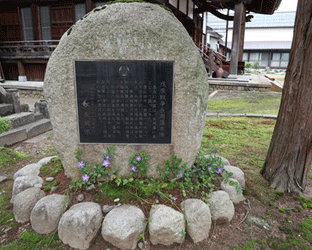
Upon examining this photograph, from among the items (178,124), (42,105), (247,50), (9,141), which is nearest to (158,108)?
(178,124)

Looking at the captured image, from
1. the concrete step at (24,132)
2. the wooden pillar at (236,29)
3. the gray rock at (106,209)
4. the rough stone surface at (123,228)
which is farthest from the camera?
the wooden pillar at (236,29)

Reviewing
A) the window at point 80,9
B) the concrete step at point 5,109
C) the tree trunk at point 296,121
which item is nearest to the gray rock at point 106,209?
the tree trunk at point 296,121

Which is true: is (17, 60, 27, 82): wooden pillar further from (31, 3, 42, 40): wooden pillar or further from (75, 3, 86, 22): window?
(75, 3, 86, 22): window

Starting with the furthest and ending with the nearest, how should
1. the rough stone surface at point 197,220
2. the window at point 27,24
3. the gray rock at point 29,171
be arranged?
the window at point 27,24 → the gray rock at point 29,171 → the rough stone surface at point 197,220

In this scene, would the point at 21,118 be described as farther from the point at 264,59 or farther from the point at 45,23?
the point at 264,59

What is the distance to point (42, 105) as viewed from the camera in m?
6.67

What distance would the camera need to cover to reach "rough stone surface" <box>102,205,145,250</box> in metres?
2.30

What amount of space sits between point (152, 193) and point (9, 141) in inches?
159

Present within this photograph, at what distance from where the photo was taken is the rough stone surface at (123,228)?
2.30 m

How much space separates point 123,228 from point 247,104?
7.76m

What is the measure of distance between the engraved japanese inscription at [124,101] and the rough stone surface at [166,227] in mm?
888

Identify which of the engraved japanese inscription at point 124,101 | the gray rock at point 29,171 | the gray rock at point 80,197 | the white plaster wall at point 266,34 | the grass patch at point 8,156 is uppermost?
the white plaster wall at point 266,34

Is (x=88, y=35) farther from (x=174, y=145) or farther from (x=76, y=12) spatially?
(x=76, y=12)

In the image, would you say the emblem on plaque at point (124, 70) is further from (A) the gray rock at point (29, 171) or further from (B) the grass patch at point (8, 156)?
(B) the grass patch at point (8, 156)
